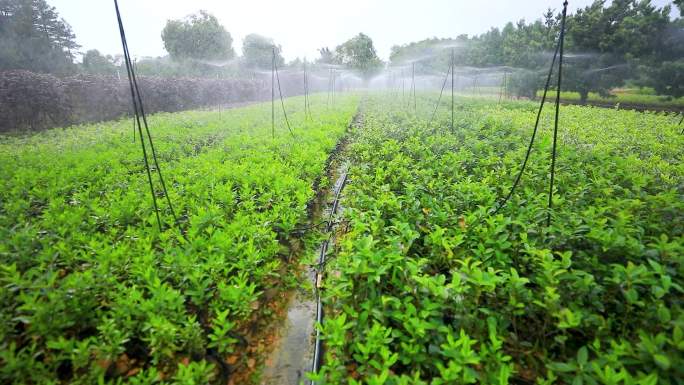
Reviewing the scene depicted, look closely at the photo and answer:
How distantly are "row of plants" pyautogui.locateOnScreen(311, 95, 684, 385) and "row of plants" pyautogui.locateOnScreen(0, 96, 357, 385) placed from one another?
30.2 inches

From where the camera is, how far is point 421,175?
451cm

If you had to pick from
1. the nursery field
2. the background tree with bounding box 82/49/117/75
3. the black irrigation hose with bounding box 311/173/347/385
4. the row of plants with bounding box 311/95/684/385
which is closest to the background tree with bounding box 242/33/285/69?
the background tree with bounding box 82/49/117/75

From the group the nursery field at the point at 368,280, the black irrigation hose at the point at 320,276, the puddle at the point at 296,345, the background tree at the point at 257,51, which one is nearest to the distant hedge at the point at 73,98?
the nursery field at the point at 368,280

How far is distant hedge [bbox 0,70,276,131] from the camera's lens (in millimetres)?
10547

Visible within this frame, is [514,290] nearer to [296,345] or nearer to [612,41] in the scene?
[296,345]

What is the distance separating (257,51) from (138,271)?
5406cm

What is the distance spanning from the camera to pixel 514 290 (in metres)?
2.09

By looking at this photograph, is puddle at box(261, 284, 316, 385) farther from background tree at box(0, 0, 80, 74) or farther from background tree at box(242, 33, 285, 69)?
background tree at box(242, 33, 285, 69)

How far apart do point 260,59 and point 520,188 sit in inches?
1992

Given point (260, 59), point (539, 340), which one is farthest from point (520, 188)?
point (260, 59)

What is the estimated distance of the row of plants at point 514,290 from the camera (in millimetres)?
1720

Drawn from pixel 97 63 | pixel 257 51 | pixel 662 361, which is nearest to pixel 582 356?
pixel 662 361

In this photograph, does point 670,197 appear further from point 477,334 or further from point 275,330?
point 275,330

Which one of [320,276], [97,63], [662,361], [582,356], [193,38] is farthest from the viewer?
[193,38]
